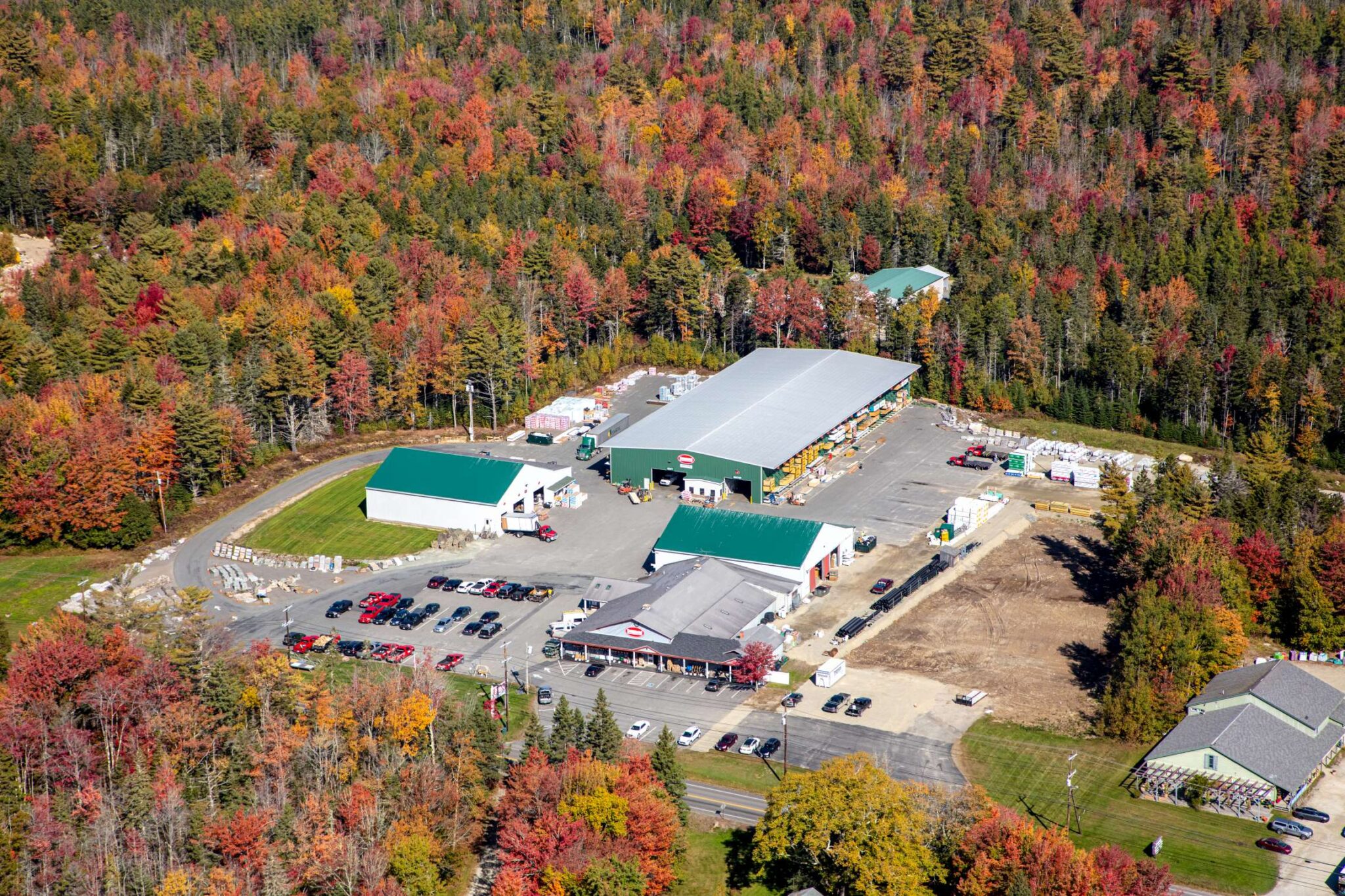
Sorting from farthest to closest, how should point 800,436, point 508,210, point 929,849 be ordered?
point 508,210 → point 800,436 → point 929,849

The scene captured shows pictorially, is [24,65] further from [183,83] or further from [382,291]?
[382,291]

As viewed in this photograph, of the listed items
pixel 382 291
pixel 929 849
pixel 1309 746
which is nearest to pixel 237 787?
pixel 929 849

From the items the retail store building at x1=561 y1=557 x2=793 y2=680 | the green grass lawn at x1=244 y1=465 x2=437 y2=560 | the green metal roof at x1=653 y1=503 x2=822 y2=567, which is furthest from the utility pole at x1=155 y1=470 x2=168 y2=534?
the green metal roof at x1=653 y1=503 x2=822 y2=567

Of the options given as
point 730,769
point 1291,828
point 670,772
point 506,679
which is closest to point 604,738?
point 670,772

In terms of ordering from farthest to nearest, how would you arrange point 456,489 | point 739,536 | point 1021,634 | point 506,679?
point 456,489 → point 739,536 → point 1021,634 → point 506,679

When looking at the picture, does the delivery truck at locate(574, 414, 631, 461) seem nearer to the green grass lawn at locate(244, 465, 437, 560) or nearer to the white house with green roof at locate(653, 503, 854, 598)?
the green grass lawn at locate(244, 465, 437, 560)

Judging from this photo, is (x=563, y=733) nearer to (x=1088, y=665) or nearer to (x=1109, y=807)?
(x=1109, y=807)

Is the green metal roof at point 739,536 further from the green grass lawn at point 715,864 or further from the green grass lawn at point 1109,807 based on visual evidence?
the green grass lawn at point 715,864
